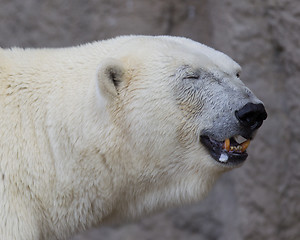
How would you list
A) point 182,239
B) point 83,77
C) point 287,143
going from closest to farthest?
point 83,77 → point 287,143 → point 182,239

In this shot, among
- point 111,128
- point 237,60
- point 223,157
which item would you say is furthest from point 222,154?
point 237,60

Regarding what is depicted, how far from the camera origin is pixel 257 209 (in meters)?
3.63

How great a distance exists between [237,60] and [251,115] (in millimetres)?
1553

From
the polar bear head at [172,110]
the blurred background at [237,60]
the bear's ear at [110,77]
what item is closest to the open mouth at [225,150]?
the polar bear head at [172,110]

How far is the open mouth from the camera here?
207 centimetres

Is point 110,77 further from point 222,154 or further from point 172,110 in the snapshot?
point 222,154

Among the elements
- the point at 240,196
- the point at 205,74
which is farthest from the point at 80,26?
the point at 205,74

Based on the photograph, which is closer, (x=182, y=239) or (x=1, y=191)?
(x=1, y=191)

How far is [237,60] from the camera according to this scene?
350 cm

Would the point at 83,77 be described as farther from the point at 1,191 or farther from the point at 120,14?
the point at 120,14

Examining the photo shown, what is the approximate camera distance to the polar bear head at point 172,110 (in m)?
2.03

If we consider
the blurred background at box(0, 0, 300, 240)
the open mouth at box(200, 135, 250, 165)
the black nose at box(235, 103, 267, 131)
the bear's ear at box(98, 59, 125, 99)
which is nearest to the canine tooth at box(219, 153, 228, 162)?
the open mouth at box(200, 135, 250, 165)

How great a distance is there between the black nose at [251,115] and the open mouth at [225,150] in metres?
0.09

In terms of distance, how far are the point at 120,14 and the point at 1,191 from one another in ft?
6.32
